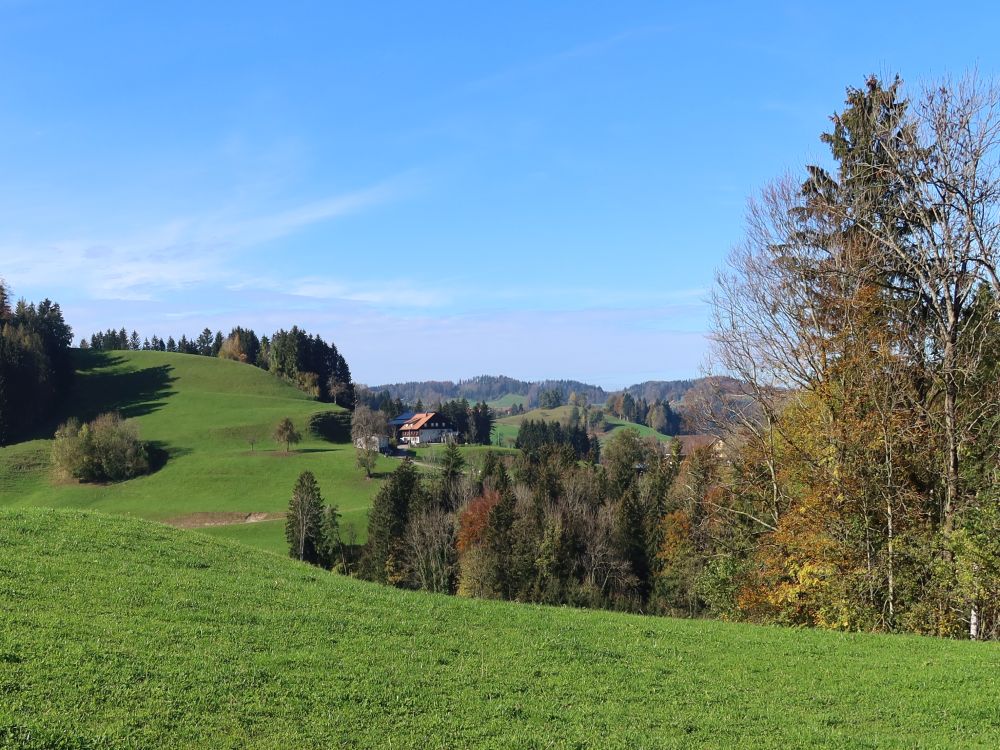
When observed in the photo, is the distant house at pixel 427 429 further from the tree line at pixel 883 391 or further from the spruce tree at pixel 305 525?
the tree line at pixel 883 391

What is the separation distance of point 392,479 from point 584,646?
67.2m

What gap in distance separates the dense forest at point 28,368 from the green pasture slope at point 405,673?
427 ft

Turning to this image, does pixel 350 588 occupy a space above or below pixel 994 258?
below

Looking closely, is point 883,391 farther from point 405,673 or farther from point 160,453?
point 160,453

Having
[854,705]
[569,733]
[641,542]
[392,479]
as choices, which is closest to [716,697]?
[854,705]

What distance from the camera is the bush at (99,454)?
101 meters

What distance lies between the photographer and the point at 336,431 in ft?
456

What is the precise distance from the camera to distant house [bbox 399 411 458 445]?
558 feet

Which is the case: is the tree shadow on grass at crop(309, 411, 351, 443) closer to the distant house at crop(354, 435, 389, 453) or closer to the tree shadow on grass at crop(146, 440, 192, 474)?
the distant house at crop(354, 435, 389, 453)

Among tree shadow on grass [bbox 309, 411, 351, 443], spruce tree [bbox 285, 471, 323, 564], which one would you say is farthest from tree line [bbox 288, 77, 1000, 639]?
tree shadow on grass [bbox 309, 411, 351, 443]

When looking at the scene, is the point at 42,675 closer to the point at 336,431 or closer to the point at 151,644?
the point at 151,644

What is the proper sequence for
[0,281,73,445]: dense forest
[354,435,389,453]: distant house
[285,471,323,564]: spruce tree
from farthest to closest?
[0,281,73,445]: dense forest → [354,435,389,453]: distant house → [285,471,323,564]: spruce tree

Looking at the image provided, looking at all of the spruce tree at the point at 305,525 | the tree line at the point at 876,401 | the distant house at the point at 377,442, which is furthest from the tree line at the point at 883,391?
the distant house at the point at 377,442

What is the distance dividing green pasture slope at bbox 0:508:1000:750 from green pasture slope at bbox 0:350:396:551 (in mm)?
66116
